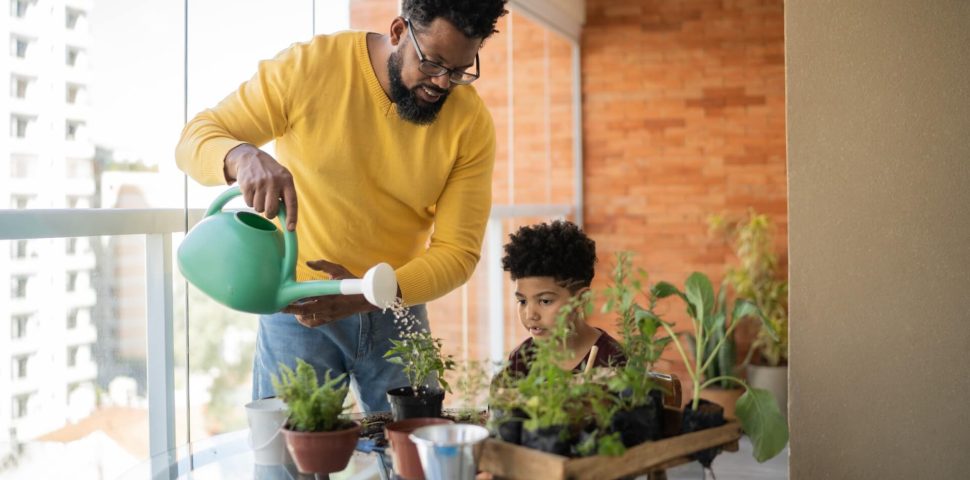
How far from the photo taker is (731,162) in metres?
5.27

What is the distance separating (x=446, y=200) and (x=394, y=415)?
0.60 m

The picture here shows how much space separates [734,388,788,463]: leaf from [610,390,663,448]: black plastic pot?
0.43 ft

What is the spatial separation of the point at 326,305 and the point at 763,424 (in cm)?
74

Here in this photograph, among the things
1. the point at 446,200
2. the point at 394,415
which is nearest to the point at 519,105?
the point at 446,200

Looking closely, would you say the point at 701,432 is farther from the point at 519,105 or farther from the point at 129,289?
the point at 519,105

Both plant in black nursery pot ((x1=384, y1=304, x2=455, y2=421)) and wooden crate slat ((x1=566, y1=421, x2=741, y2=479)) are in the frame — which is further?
plant in black nursery pot ((x1=384, y1=304, x2=455, y2=421))

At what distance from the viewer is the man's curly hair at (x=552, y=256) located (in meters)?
2.14

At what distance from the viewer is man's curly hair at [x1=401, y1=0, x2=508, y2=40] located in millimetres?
1640

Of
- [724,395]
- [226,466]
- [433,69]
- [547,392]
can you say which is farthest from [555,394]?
[724,395]

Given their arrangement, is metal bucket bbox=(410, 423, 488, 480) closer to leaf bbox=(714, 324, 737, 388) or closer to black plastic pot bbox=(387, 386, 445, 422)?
black plastic pot bbox=(387, 386, 445, 422)

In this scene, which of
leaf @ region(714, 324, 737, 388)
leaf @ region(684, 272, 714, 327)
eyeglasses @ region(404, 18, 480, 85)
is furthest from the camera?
leaf @ region(714, 324, 737, 388)

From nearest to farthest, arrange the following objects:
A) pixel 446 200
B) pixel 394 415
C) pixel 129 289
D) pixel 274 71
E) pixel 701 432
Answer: pixel 701 432 → pixel 394 415 → pixel 274 71 → pixel 446 200 → pixel 129 289

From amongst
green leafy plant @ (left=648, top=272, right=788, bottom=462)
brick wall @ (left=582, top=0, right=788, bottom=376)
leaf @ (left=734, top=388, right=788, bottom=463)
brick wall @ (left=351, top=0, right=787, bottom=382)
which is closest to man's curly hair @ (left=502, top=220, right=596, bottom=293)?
green leafy plant @ (left=648, top=272, right=788, bottom=462)

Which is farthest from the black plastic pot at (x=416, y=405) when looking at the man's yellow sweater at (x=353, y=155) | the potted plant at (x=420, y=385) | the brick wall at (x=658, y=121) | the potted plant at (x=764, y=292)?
the potted plant at (x=764, y=292)
